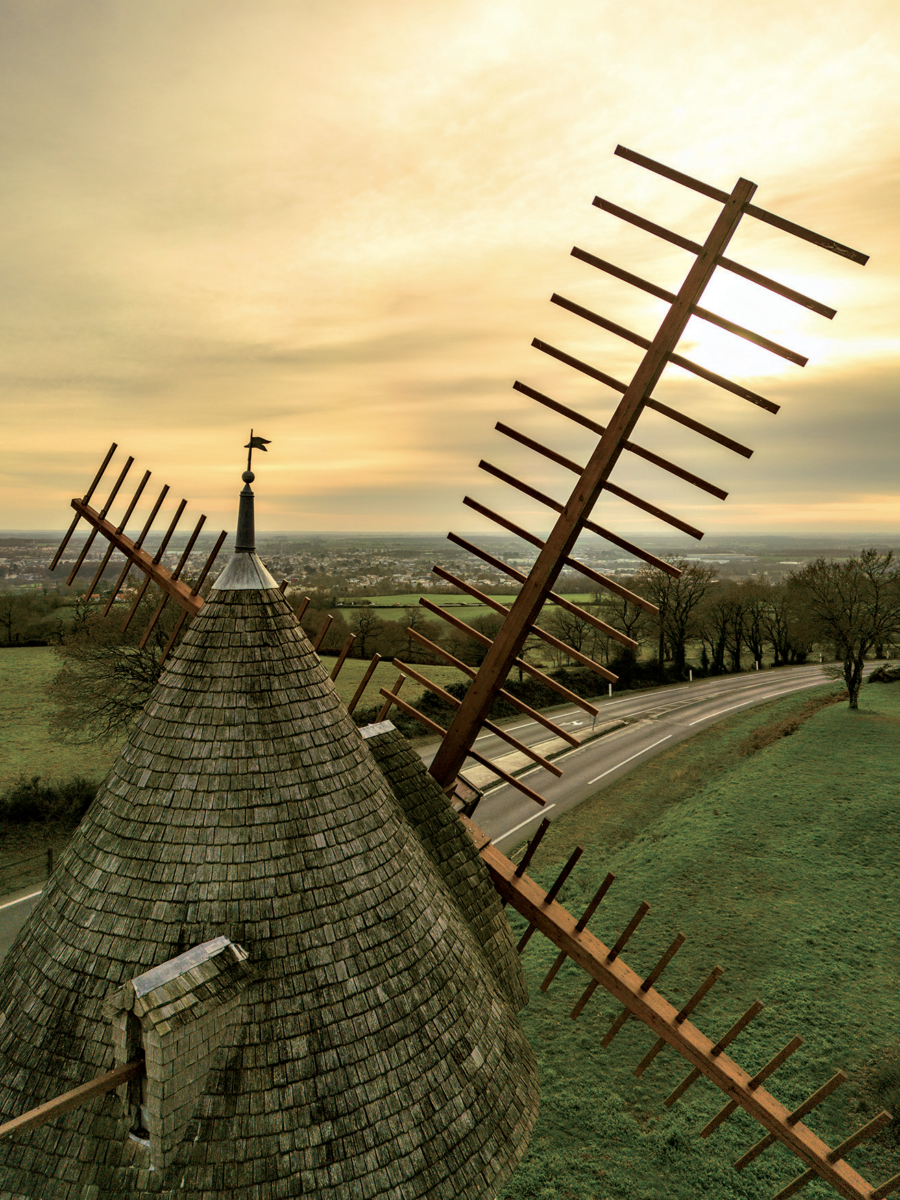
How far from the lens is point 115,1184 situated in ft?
15.6

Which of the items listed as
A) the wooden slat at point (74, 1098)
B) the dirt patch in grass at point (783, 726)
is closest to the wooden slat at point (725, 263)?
the wooden slat at point (74, 1098)

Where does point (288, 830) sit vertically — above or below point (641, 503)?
below

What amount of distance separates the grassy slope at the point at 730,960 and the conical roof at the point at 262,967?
9360 millimetres

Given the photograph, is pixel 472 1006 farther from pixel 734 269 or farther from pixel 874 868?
pixel 874 868

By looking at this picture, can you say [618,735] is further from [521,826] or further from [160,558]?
[160,558]

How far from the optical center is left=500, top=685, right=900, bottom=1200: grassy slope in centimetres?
1274

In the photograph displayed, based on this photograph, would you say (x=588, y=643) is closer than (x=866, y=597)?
No

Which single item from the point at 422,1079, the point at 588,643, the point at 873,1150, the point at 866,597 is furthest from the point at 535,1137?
the point at 588,643

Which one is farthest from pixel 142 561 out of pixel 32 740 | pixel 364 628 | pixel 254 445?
pixel 364 628

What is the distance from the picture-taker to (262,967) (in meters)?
5.24

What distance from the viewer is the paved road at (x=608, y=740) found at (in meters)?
30.7

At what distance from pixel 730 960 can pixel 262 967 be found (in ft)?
59.7

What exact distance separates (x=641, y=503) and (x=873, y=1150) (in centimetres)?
1404

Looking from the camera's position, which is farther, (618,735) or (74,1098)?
(618,735)
